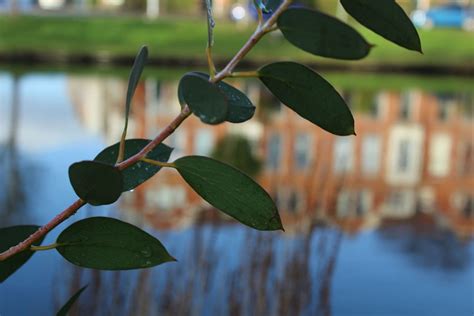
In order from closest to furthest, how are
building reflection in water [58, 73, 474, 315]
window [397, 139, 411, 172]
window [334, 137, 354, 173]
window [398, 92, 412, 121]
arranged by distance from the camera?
building reflection in water [58, 73, 474, 315]
window [334, 137, 354, 173]
window [397, 139, 411, 172]
window [398, 92, 412, 121]

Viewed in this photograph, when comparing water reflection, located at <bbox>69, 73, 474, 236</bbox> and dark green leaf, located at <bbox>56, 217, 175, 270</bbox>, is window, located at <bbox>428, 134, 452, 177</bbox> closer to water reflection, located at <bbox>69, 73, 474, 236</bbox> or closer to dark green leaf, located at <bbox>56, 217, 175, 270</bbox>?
water reflection, located at <bbox>69, 73, 474, 236</bbox>

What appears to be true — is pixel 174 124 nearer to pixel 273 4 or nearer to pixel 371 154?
pixel 273 4

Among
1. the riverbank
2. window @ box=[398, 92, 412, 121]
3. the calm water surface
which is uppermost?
the riverbank

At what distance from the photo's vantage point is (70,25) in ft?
46.0

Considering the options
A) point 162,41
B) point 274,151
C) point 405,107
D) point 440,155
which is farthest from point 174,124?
point 162,41

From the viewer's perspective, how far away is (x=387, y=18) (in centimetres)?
31

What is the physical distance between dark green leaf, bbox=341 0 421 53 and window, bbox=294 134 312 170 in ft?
17.9

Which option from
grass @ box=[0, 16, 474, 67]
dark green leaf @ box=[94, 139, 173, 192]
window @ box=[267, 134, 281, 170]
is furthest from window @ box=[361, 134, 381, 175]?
dark green leaf @ box=[94, 139, 173, 192]

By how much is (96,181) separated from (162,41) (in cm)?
1349

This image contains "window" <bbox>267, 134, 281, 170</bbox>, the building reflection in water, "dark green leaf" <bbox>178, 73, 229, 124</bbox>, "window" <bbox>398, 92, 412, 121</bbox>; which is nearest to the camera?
"dark green leaf" <bbox>178, 73, 229, 124</bbox>

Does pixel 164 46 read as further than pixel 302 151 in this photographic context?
Yes

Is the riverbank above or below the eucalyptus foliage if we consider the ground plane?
above

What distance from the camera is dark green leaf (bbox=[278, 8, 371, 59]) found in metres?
0.29

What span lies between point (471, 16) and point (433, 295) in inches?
610
